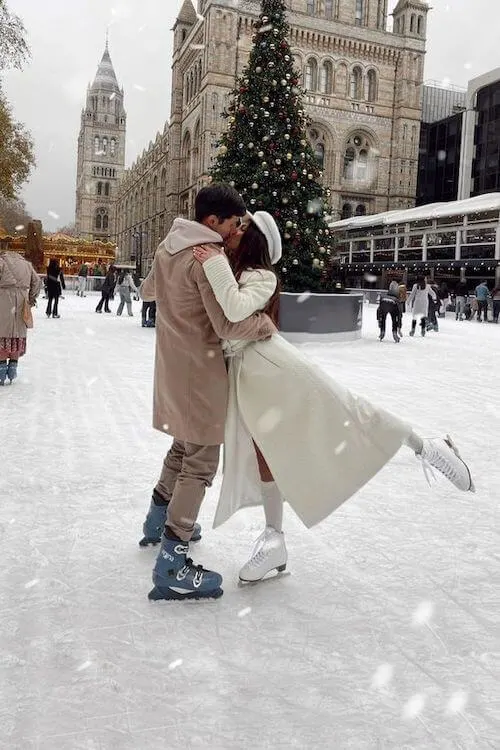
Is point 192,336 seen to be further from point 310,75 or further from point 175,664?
point 310,75

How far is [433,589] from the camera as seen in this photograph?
2.43 m

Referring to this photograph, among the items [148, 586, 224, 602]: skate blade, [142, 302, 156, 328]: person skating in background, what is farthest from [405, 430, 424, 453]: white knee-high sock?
[142, 302, 156, 328]: person skating in background

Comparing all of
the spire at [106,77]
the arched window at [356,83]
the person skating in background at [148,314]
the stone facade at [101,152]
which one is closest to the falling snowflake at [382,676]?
the person skating in background at [148,314]

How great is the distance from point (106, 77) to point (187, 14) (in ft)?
219

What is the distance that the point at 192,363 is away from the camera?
7.29 ft

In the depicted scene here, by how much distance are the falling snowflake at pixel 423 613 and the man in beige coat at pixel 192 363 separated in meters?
0.69

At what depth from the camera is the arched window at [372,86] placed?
46.6 meters

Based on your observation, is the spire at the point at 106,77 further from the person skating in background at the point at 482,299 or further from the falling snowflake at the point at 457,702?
the falling snowflake at the point at 457,702

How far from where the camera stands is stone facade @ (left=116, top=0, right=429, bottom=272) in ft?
141

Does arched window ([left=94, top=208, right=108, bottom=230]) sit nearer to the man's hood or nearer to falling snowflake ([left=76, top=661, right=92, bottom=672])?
the man's hood

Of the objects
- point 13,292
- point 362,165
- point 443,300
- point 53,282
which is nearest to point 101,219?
point 362,165

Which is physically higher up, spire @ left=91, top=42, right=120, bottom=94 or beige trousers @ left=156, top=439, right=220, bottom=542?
spire @ left=91, top=42, right=120, bottom=94

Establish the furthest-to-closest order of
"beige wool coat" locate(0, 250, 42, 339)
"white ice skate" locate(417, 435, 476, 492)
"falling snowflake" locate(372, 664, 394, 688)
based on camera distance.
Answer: "beige wool coat" locate(0, 250, 42, 339), "white ice skate" locate(417, 435, 476, 492), "falling snowflake" locate(372, 664, 394, 688)

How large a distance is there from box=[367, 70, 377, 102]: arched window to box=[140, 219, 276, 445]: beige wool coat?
4925 cm
